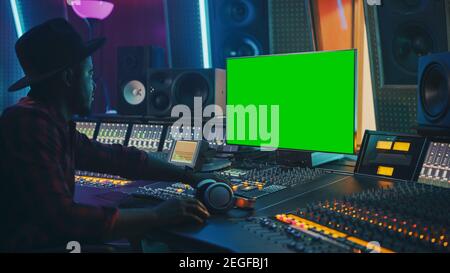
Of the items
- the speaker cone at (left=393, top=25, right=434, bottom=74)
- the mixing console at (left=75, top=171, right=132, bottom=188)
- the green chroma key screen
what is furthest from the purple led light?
the speaker cone at (left=393, top=25, right=434, bottom=74)

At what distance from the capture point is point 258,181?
1.68m

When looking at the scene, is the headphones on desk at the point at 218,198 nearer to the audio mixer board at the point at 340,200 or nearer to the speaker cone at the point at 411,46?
the audio mixer board at the point at 340,200

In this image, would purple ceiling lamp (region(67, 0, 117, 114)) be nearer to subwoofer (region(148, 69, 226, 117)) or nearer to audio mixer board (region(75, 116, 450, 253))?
subwoofer (region(148, 69, 226, 117))

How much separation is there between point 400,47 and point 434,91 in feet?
1.36

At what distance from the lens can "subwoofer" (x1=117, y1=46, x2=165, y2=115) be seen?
2609 millimetres

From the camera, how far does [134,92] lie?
265cm

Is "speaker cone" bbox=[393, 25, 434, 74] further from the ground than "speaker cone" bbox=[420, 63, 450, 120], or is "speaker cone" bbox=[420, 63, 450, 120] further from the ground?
"speaker cone" bbox=[393, 25, 434, 74]

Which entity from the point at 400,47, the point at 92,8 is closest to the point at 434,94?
the point at 400,47

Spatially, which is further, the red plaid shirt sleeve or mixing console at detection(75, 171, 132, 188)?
mixing console at detection(75, 171, 132, 188)

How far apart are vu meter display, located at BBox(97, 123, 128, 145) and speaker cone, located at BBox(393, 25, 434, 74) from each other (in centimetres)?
138

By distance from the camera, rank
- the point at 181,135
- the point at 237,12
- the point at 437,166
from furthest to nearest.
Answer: the point at 237,12, the point at 181,135, the point at 437,166

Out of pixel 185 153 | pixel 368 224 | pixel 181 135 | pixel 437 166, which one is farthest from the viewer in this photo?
pixel 181 135

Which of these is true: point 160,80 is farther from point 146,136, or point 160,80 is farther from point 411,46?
point 411,46

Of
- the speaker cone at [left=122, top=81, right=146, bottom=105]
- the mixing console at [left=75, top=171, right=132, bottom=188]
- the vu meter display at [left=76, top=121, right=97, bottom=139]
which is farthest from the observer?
the speaker cone at [left=122, top=81, right=146, bottom=105]
